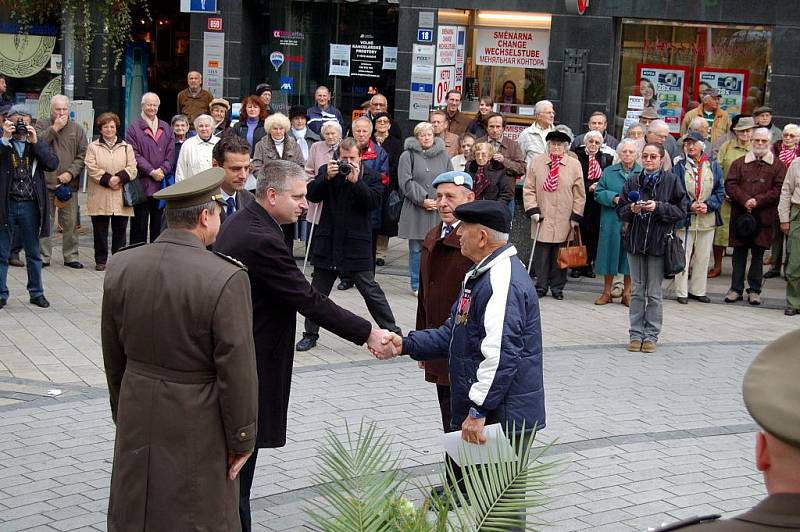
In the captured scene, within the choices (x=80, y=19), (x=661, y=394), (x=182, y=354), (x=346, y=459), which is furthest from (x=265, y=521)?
(x=80, y=19)

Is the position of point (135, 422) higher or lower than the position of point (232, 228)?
lower

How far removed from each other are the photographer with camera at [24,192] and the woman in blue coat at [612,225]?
590 cm

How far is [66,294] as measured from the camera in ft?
41.4

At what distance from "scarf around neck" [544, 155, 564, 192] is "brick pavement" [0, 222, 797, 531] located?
61.5 inches

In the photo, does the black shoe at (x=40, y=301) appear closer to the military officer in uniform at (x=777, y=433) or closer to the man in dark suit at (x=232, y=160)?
the man in dark suit at (x=232, y=160)

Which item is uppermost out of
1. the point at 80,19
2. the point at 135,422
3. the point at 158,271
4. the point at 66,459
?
the point at 80,19

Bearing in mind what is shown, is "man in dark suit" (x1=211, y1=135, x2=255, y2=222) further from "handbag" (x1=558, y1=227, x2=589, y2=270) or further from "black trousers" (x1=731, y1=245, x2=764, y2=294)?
→ "black trousers" (x1=731, y1=245, x2=764, y2=294)

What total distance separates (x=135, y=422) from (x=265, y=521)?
1838 mm

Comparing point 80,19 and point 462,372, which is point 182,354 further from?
point 80,19

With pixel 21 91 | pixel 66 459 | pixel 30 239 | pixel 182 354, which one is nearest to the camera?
pixel 182 354

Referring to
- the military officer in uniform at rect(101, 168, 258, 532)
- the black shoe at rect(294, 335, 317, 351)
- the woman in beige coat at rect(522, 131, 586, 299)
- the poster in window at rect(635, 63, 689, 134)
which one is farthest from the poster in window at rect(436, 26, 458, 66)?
the military officer in uniform at rect(101, 168, 258, 532)

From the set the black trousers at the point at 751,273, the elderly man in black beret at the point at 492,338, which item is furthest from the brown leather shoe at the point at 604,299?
the elderly man in black beret at the point at 492,338

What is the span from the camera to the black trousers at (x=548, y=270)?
13711mm

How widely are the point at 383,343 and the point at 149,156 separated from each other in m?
8.66
